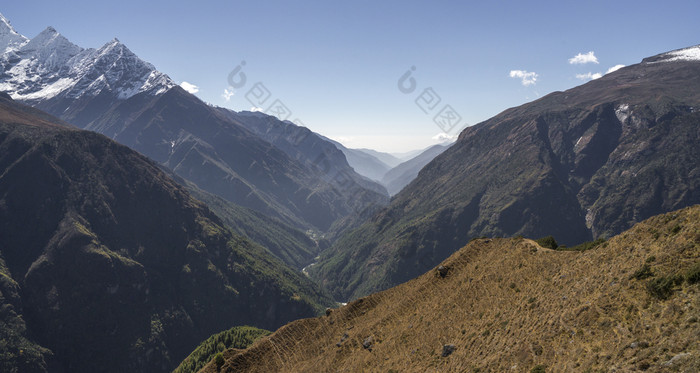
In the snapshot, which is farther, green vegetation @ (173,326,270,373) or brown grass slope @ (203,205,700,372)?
green vegetation @ (173,326,270,373)

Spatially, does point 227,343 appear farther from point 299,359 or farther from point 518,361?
point 518,361

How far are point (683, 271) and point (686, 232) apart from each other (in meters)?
6.82

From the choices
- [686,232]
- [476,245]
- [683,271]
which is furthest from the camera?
[476,245]

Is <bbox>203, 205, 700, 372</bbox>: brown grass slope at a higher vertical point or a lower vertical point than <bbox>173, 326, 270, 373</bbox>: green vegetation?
higher

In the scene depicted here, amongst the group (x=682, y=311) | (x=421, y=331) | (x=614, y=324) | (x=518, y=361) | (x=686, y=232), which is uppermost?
(x=686, y=232)

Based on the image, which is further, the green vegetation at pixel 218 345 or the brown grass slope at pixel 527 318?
the green vegetation at pixel 218 345

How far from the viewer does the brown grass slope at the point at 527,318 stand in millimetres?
30234

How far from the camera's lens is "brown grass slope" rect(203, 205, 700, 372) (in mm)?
30234

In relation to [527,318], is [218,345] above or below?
below

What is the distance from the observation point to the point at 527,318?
145 ft

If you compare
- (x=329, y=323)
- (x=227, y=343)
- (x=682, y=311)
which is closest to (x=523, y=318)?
(x=682, y=311)

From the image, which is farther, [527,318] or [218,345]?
[218,345]

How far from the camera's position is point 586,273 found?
44469mm

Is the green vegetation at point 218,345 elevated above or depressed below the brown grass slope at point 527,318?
below
